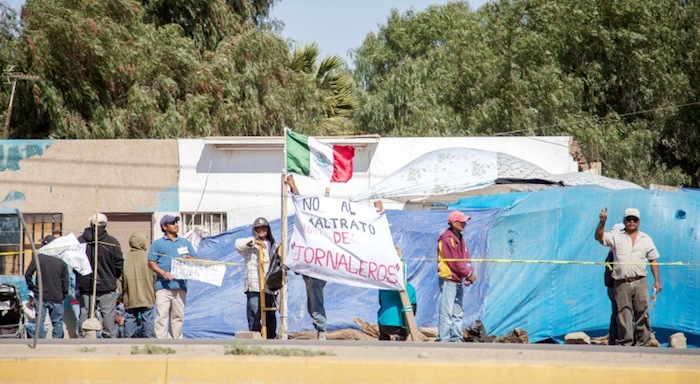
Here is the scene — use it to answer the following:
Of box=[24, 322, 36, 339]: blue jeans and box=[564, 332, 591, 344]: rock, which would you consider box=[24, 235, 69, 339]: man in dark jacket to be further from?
box=[564, 332, 591, 344]: rock

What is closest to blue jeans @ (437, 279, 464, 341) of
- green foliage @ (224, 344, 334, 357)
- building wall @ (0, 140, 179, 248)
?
green foliage @ (224, 344, 334, 357)

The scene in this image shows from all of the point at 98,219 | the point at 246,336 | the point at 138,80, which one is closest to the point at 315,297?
the point at 246,336

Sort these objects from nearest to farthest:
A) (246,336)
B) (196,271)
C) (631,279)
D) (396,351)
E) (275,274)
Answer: (396,351) → (246,336) → (631,279) → (275,274) → (196,271)

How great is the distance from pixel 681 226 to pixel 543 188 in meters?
2.88

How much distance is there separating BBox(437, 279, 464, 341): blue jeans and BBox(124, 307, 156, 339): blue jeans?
4.00 meters

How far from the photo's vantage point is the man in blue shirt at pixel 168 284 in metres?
13.9

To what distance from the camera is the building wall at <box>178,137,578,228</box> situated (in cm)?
2045

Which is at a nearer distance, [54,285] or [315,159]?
[315,159]

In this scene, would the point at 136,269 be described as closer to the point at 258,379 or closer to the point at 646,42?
the point at 258,379

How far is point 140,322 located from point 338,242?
127 inches

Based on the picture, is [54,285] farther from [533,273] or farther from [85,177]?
[533,273]

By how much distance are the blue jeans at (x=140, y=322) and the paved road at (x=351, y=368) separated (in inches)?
177

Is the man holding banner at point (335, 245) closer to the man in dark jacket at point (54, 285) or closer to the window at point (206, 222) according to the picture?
the man in dark jacket at point (54, 285)

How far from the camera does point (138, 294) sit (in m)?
14.4
